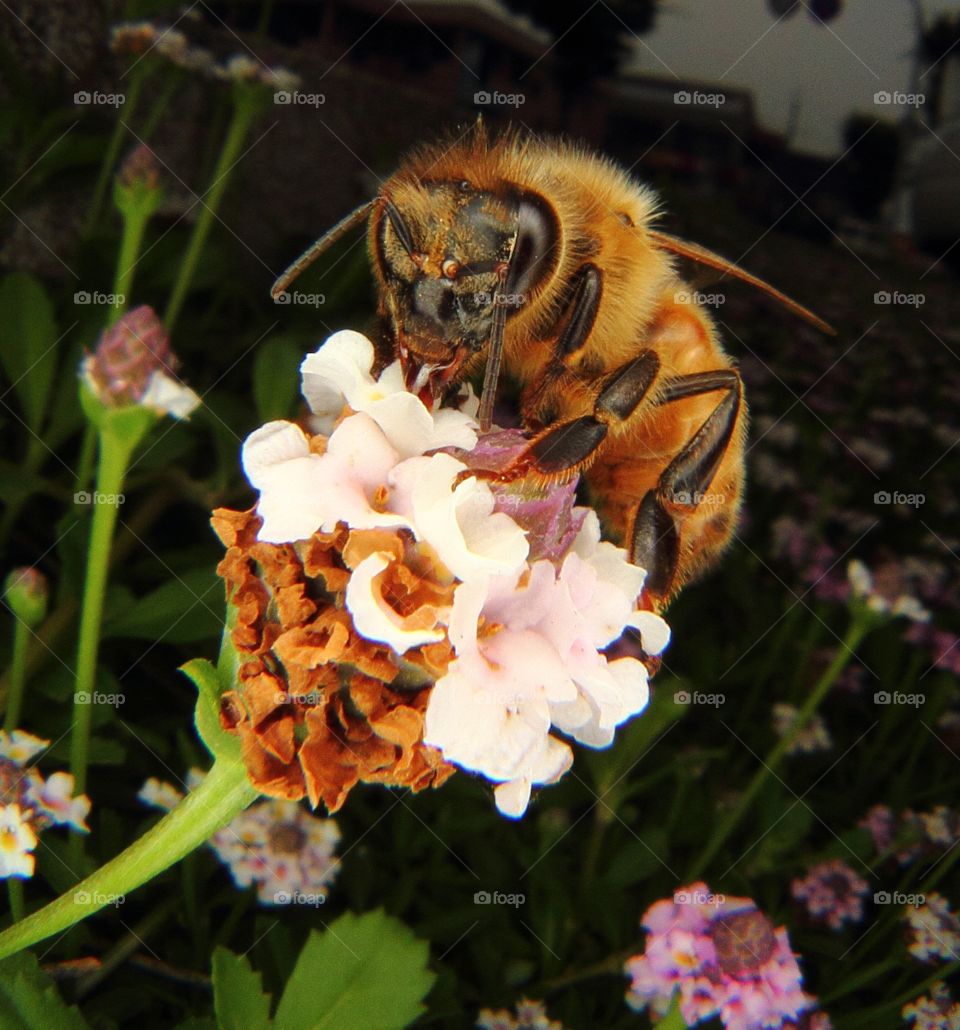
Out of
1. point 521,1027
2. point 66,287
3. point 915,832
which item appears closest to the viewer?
point 521,1027

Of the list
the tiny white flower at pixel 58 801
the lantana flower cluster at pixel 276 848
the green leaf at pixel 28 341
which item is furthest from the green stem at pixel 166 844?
the green leaf at pixel 28 341

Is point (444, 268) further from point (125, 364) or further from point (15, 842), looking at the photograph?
point (15, 842)

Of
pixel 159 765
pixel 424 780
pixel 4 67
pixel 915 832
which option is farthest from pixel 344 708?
pixel 4 67

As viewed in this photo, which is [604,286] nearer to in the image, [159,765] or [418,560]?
[418,560]

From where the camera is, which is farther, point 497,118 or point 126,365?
point 497,118

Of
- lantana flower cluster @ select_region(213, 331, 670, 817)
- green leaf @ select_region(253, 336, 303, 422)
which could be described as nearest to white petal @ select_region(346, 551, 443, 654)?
lantana flower cluster @ select_region(213, 331, 670, 817)

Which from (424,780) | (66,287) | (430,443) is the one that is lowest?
(66,287)

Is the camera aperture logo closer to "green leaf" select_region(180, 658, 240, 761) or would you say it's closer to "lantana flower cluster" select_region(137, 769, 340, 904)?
"lantana flower cluster" select_region(137, 769, 340, 904)
